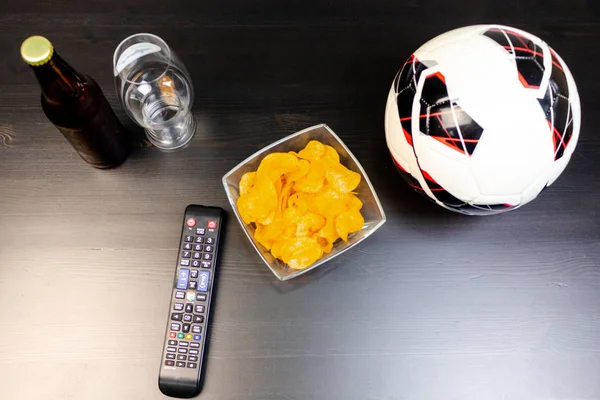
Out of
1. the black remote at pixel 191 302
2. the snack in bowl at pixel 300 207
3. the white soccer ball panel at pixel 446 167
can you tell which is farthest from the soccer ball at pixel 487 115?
the black remote at pixel 191 302

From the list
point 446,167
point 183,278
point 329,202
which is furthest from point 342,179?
point 183,278

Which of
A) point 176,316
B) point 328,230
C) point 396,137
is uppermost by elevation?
point 396,137

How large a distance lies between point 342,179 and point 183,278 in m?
0.24

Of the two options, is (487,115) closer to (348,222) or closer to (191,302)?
(348,222)

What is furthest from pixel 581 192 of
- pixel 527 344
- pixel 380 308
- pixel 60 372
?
pixel 60 372

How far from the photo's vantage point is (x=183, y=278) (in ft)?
2.08

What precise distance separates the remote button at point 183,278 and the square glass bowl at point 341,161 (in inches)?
3.6

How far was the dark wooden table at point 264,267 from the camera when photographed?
2.05 feet

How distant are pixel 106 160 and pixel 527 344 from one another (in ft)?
1.99

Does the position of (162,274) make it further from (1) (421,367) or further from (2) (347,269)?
(1) (421,367)

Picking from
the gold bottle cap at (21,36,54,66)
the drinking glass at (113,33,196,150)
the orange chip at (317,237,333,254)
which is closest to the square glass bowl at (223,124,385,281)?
the orange chip at (317,237,333,254)

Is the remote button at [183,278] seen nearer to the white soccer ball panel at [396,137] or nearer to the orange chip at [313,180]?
the orange chip at [313,180]

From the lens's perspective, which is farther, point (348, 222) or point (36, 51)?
point (348, 222)

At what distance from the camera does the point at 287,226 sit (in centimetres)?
61
